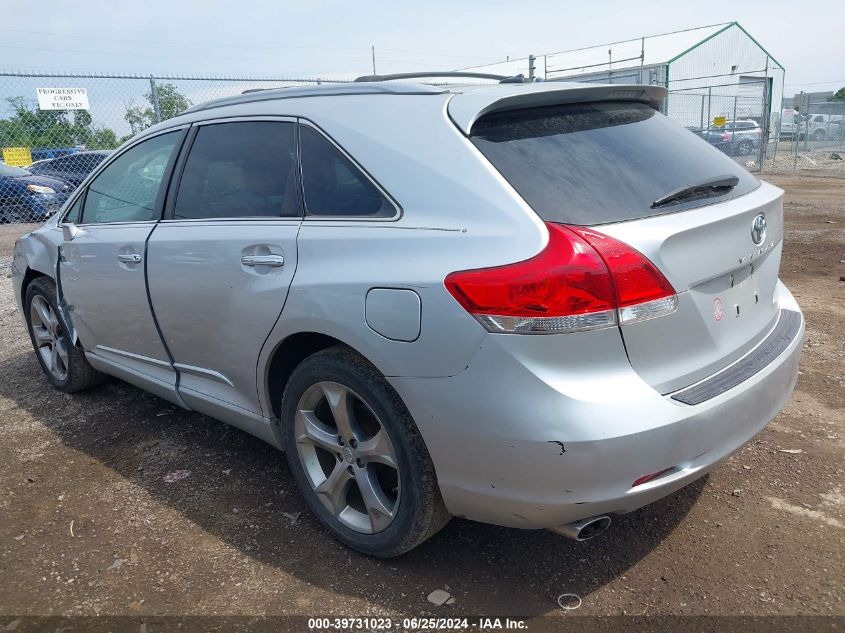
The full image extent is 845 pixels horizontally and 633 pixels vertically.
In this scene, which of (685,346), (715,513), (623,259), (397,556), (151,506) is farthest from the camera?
(151,506)

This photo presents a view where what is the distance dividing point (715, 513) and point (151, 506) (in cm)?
247

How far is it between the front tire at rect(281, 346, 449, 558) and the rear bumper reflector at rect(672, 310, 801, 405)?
2.91 ft

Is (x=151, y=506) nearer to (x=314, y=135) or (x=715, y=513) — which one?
(x=314, y=135)

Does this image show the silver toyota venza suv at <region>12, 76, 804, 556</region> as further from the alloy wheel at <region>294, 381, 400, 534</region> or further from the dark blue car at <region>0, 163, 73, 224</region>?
the dark blue car at <region>0, 163, 73, 224</region>

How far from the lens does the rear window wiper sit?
2344 millimetres

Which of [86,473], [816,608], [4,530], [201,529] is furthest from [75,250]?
[816,608]

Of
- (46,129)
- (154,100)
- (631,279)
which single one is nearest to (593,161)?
(631,279)

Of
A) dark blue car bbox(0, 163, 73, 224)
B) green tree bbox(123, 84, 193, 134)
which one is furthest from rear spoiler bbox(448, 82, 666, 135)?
dark blue car bbox(0, 163, 73, 224)

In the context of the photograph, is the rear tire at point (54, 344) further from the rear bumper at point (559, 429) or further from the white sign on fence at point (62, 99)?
the white sign on fence at point (62, 99)

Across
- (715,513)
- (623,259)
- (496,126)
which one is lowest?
(715,513)

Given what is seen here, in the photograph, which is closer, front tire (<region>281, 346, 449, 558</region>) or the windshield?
front tire (<region>281, 346, 449, 558</region>)

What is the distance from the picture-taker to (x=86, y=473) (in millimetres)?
3539

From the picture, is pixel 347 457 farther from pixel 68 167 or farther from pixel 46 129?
pixel 68 167

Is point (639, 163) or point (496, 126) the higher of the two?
point (496, 126)
